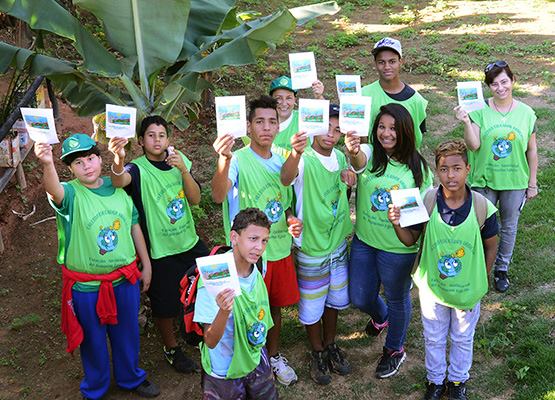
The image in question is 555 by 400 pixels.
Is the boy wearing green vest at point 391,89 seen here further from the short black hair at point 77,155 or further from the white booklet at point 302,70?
the short black hair at point 77,155

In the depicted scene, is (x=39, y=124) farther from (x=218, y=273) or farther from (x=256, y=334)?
(x=256, y=334)

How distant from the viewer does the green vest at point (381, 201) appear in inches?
174

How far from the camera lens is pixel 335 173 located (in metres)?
4.55

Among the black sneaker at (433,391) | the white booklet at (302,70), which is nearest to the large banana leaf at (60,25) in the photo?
the white booklet at (302,70)

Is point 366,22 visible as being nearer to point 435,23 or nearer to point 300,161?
point 435,23

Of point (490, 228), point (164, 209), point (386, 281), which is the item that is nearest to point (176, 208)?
point (164, 209)

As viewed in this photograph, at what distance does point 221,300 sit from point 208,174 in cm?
493

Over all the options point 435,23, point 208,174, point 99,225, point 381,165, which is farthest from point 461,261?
point 435,23

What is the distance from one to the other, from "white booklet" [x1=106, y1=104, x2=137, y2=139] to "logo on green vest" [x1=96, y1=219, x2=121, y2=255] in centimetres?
58

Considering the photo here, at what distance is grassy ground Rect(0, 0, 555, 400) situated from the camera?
187 inches

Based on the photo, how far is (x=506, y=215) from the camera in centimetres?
573

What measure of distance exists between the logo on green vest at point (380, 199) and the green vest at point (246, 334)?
117cm

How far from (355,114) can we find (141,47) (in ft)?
6.50

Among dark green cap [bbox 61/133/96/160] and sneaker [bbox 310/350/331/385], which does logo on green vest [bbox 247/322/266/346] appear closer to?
sneaker [bbox 310/350/331/385]
